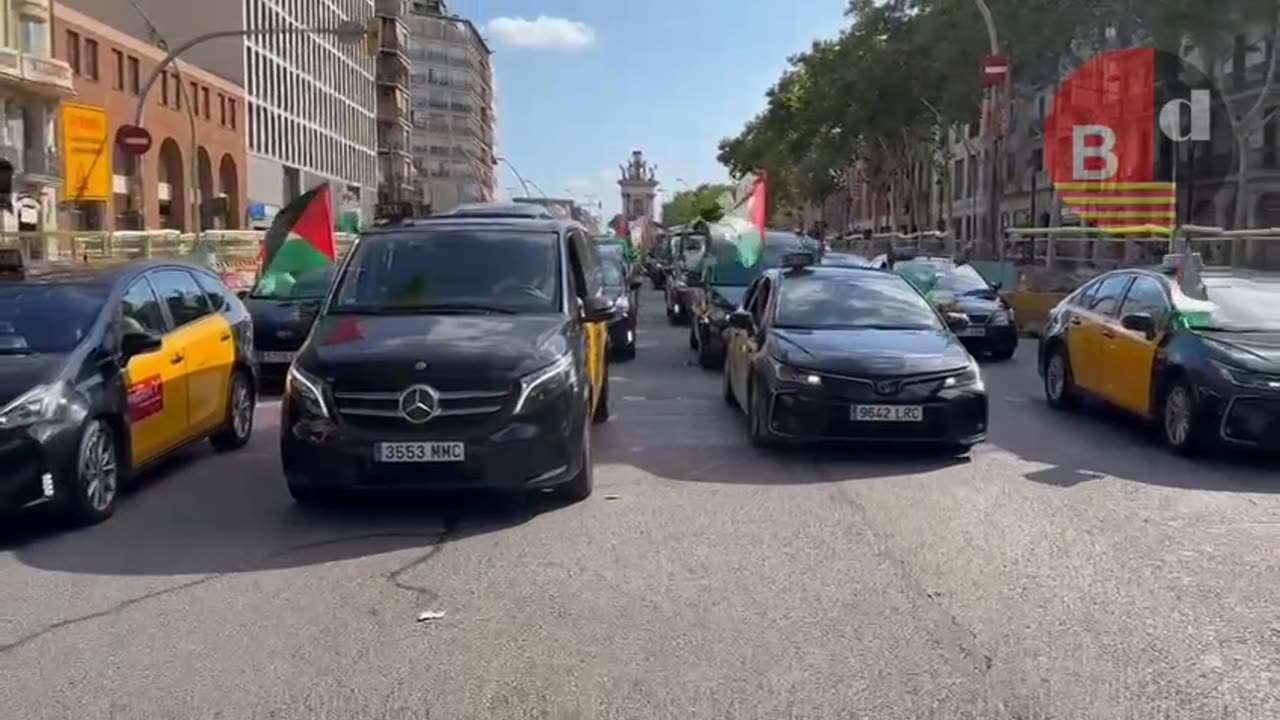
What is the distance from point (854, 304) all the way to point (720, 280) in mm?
7121

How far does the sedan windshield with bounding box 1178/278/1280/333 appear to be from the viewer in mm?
10617

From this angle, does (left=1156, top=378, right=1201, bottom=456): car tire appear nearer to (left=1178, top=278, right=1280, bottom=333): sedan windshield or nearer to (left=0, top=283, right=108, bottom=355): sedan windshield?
(left=1178, top=278, right=1280, bottom=333): sedan windshield

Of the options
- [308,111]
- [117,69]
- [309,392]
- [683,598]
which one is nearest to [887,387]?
[683,598]

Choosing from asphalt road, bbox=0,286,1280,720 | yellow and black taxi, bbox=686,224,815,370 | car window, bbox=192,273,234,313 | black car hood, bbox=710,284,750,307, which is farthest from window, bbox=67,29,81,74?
asphalt road, bbox=0,286,1280,720

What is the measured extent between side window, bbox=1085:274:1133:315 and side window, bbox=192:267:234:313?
298 inches

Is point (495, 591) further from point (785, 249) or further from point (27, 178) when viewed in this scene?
point (27, 178)

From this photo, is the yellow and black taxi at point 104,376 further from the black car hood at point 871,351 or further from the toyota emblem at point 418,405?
the black car hood at point 871,351

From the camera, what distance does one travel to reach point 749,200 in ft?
73.8

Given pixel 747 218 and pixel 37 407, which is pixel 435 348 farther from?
pixel 747 218

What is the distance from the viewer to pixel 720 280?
18406 mm

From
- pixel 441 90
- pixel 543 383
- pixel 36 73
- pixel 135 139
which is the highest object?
pixel 441 90

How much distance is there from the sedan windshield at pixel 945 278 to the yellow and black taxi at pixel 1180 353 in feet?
20.4

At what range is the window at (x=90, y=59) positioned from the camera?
177ft

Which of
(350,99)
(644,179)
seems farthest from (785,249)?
(644,179)
